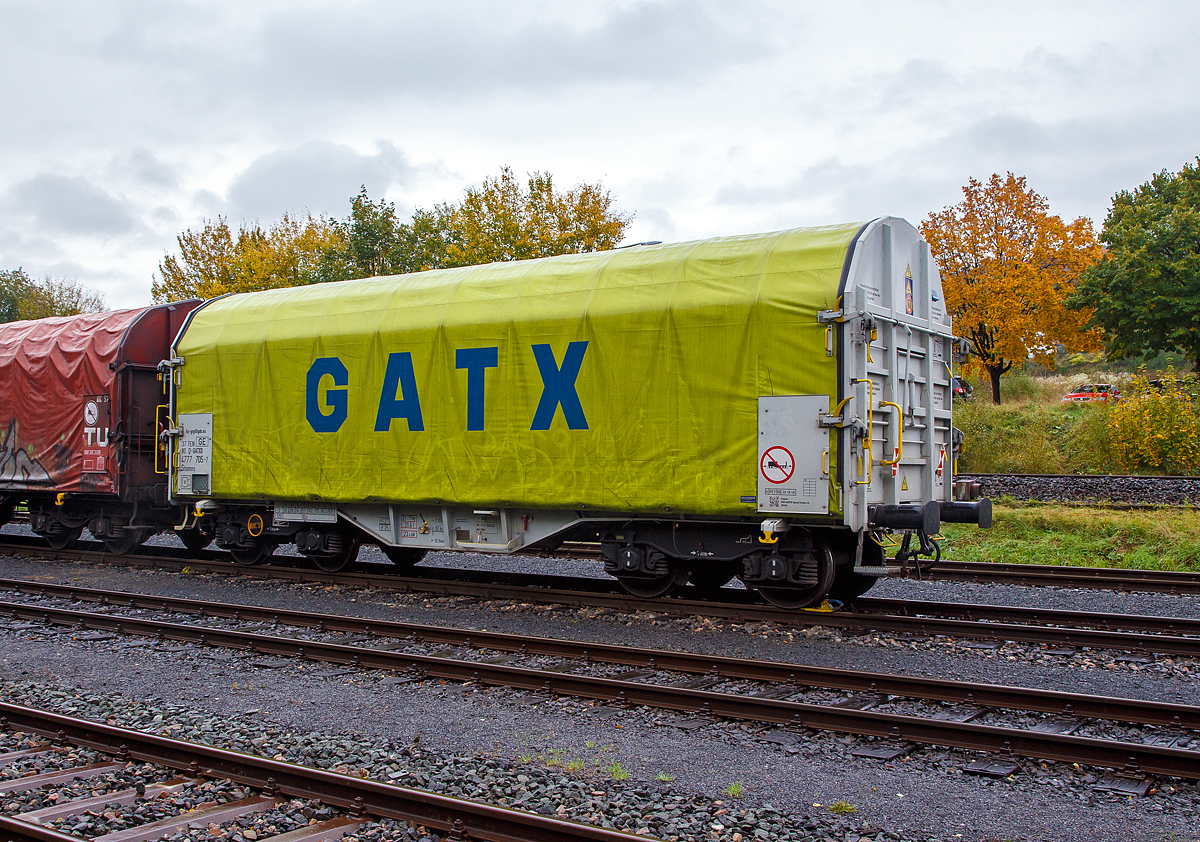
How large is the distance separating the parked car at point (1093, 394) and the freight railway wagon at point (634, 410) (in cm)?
1681

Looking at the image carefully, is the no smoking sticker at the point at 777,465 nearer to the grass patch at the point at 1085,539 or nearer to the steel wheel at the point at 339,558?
the steel wheel at the point at 339,558

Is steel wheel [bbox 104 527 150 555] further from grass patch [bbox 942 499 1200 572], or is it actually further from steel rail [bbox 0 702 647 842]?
grass patch [bbox 942 499 1200 572]

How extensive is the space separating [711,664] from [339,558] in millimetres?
7375

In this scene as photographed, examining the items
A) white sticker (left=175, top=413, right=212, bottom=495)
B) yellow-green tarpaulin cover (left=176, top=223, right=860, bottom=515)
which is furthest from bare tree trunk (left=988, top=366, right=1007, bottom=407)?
white sticker (left=175, top=413, right=212, bottom=495)

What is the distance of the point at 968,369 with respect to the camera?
35.5 meters

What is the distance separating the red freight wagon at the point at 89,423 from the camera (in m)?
14.5

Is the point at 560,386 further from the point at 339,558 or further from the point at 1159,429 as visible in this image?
the point at 1159,429

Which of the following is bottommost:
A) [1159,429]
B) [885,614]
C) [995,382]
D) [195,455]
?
[885,614]

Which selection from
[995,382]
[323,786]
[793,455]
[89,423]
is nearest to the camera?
[323,786]

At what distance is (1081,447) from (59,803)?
79.5 ft

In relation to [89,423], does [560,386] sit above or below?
above

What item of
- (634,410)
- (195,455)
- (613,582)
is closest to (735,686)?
(634,410)

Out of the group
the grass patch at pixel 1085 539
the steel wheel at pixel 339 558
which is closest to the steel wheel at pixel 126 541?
the steel wheel at pixel 339 558

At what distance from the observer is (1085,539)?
607 inches
